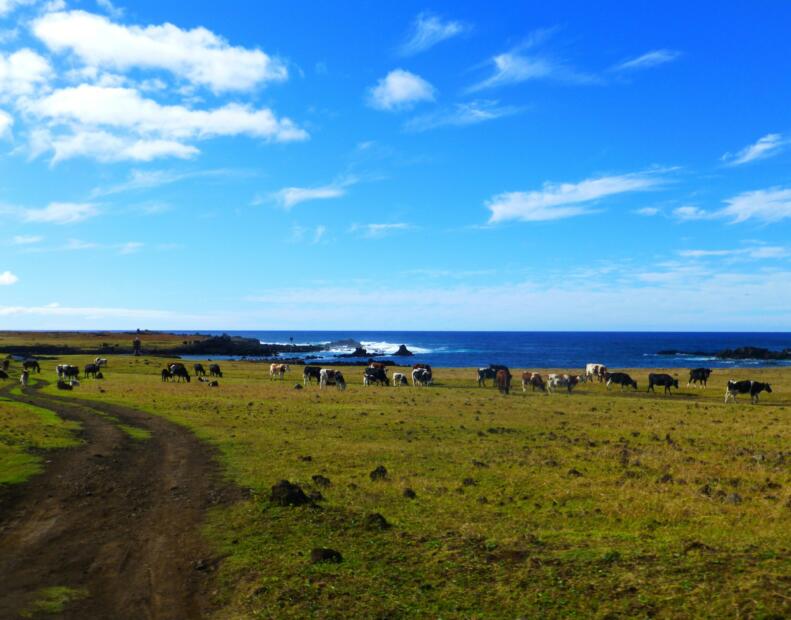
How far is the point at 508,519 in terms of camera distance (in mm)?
14141

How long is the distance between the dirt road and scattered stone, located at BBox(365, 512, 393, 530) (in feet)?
11.2

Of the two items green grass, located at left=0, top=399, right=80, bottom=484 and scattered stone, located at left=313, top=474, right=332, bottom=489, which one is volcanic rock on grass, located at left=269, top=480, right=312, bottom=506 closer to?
scattered stone, located at left=313, top=474, right=332, bottom=489

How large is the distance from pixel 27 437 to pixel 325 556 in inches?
761

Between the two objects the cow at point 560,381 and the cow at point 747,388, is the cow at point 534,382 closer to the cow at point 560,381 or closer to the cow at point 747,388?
the cow at point 560,381

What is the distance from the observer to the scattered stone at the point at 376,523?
13203 mm

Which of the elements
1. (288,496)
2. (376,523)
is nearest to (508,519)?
(376,523)

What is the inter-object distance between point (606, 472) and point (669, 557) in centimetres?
945

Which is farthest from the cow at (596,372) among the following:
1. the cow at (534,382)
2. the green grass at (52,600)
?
the green grass at (52,600)

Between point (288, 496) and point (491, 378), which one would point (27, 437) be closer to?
point (288, 496)

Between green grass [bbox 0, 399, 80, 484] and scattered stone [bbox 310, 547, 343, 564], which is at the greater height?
scattered stone [bbox 310, 547, 343, 564]

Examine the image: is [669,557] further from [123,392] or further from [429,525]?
[123,392]

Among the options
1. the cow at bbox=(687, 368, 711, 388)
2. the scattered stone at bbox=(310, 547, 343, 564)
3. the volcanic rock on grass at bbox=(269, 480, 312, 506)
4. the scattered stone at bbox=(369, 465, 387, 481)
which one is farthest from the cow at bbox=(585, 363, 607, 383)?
the scattered stone at bbox=(310, 547, 343, 564)

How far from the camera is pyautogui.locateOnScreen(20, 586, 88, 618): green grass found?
926 centimetres

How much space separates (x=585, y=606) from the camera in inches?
347
